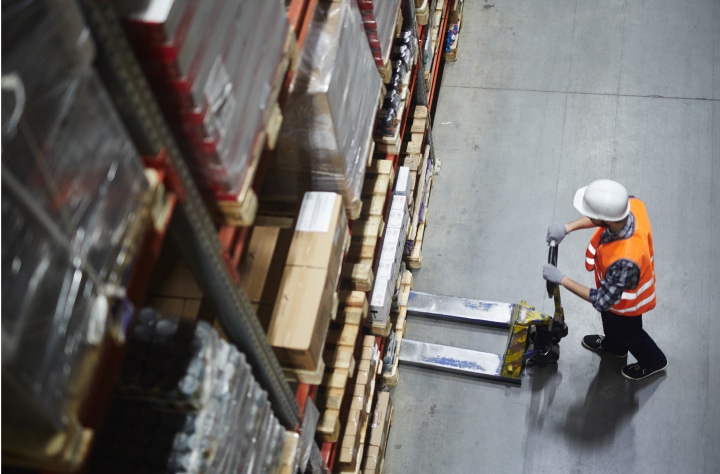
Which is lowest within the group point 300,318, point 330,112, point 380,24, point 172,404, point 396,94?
point 172,404

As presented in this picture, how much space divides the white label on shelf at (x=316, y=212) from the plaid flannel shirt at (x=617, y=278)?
230 cm

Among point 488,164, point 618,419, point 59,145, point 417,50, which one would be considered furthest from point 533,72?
point 59,145

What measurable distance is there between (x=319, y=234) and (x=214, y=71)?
1544 mm

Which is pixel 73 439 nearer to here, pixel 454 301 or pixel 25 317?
pixel 25 317

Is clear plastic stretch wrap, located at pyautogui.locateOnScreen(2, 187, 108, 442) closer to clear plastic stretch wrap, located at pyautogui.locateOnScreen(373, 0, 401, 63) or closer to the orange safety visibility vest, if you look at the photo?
clear plastic stretch wrap, located at pyautogui.locateOnScreen(373, 0, 401, 63)

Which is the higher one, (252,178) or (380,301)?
(380,301)

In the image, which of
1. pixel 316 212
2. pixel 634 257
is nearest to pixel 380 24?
pixel 316 212

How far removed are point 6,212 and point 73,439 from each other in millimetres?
690

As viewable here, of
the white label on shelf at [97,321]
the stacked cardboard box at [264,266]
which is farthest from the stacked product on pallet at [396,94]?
the white label on shelf at [97,321]

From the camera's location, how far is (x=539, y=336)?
20.4ft

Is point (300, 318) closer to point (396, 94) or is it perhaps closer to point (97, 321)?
point (97, 321)

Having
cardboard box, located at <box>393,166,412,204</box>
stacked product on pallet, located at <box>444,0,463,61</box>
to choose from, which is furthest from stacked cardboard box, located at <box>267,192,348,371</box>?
stacked product on pallet, located at <box>444,0,463,61</box>

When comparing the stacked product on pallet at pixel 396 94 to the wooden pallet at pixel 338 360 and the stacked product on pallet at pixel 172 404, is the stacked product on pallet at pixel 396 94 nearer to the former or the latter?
the wooden pallet at pixel 338 360

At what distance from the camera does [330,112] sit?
3803 mm
